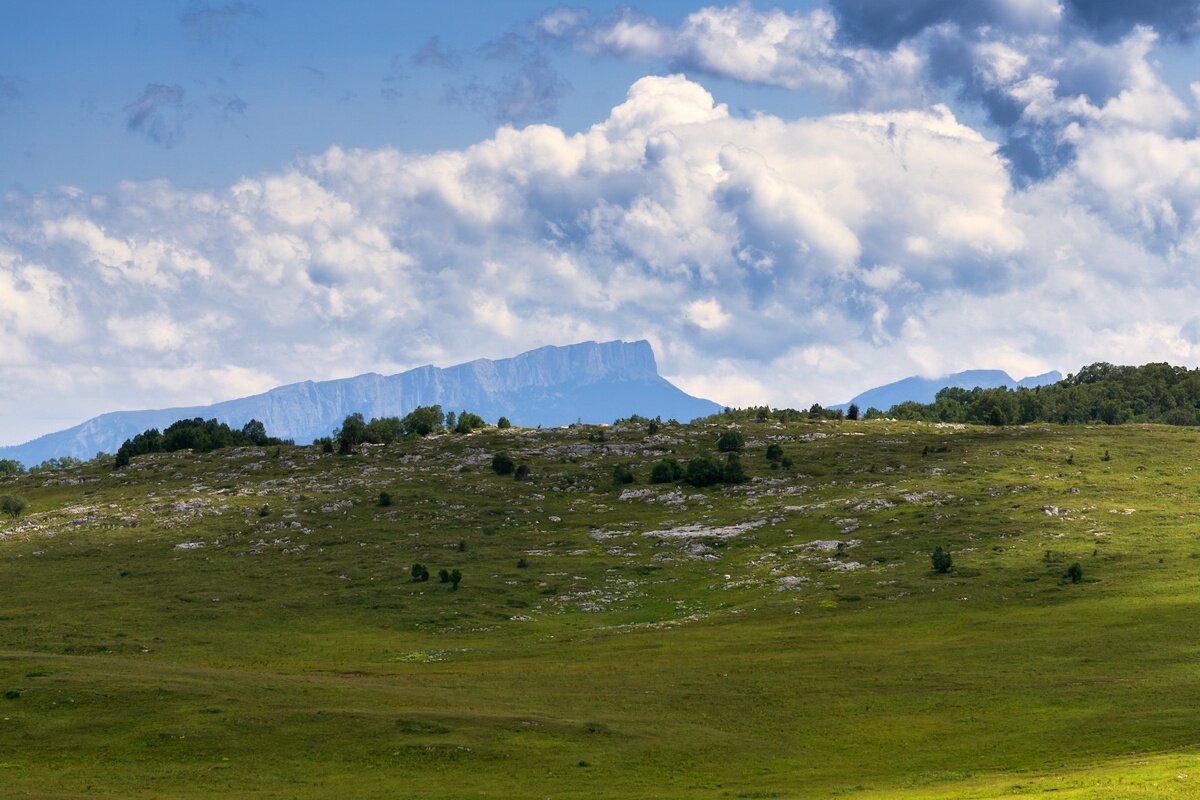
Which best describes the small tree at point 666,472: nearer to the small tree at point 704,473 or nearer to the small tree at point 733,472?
the small tree at point 704,473

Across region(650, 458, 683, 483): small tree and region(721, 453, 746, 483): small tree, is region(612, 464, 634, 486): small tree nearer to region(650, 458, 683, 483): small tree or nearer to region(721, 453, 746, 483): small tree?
region(650, 458, 683, 483): small tree

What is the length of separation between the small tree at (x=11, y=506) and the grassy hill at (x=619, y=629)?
5159 millimetres

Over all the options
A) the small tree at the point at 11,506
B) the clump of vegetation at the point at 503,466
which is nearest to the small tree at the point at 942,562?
the clump of vegetation at the point at 503,466

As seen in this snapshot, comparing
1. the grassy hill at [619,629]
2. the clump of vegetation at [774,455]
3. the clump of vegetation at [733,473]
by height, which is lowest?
the grassy hill at [619,629]

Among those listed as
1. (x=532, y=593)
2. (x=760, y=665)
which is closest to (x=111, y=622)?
(x=532, y=593)

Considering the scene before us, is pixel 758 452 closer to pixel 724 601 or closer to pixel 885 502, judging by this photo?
pixel 885 502

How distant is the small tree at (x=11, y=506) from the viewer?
173625mm

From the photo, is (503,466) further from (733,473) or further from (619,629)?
(619,629)

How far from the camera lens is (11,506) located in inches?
6836

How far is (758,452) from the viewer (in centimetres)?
19688

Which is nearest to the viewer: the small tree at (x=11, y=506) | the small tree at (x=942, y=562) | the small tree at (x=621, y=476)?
the small tree at (x=942, y=562)

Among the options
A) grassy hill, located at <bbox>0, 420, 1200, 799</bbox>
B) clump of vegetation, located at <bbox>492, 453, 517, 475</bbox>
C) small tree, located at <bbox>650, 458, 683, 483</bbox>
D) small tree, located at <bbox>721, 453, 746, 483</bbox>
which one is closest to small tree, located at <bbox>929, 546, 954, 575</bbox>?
grassy hill, located at <bbox>0, 420, 1200, 799</bbox>

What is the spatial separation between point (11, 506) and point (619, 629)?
104m

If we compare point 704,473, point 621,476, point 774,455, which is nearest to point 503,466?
point 621,476
